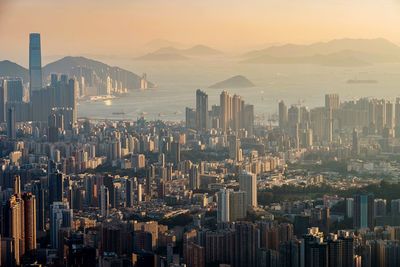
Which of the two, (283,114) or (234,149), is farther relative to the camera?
(283,114)

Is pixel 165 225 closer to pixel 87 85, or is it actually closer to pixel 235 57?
pixel 235 57

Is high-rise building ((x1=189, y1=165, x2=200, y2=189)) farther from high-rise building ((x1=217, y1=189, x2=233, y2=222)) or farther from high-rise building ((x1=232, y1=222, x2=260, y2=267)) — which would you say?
high-rise building ((x1=232, y1=222, x2=260, y2=267))

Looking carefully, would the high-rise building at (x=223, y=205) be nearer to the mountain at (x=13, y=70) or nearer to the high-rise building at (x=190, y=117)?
the high-rise building at (x=190, y=117)

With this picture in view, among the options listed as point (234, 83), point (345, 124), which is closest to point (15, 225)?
point (345, 124)

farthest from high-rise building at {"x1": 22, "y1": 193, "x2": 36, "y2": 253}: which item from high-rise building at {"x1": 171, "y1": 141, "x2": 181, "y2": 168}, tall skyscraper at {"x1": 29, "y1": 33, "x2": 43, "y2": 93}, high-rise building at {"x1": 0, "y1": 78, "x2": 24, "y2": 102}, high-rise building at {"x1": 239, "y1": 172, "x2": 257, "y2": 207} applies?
high-rise building at {"x1": 0, "y1": 78, "x2": 24, "y2": 102}

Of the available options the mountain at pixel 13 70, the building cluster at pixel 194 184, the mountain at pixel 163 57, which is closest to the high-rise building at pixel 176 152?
the building cluster at pixel 194 184

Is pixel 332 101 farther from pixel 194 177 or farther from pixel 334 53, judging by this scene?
pixel 194 177
